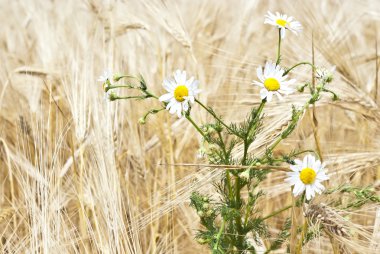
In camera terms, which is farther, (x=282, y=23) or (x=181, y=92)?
(x=282, y=23)

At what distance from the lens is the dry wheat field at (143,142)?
136 centimetres

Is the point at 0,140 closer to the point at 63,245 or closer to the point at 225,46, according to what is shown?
the point at 63,245

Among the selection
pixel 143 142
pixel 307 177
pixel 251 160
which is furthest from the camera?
pixel 143 142

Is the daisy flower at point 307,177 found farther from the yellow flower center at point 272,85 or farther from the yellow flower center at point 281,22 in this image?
the yellow flower center at point 281,22

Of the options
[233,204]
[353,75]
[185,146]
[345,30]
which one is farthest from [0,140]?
[345,30]

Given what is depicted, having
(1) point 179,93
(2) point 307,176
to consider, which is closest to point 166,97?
(1) point 179,93

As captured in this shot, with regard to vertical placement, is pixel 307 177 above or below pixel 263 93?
below

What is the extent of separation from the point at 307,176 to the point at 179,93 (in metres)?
0.27

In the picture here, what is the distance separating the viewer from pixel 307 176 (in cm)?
106

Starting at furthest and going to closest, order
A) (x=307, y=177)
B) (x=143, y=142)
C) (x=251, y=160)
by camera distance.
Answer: (x=143, y=142), (x=251, y=160), (x=307, y=177)

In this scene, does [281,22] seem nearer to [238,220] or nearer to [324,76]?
[324,76]

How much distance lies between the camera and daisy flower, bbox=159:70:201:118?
1.12 meters

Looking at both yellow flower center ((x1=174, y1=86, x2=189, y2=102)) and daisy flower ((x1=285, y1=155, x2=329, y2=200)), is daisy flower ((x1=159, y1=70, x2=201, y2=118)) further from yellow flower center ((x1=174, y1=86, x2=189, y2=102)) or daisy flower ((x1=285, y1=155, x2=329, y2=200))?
daisy flower ((x1=285, y1=155, x2=329, y2=200))

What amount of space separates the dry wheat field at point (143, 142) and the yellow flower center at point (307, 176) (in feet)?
0.23
